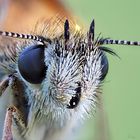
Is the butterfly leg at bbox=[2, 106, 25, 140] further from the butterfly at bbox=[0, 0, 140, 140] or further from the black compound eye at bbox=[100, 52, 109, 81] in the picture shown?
the black compound eye at bbox=[100, 52, 109, 81]

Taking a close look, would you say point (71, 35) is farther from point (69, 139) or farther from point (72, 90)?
point (69, 139)

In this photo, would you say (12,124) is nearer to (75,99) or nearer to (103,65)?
(75,99)

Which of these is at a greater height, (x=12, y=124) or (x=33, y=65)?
(x=33, y=65)

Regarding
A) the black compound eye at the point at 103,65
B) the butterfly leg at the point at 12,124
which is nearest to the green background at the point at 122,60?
the black compound eye at the point at 103,65

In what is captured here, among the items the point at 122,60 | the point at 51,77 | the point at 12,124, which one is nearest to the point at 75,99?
the point at 51,77

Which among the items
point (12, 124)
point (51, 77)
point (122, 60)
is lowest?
point (12, 124)

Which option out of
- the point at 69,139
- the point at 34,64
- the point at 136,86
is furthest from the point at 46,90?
the point at 136,86
